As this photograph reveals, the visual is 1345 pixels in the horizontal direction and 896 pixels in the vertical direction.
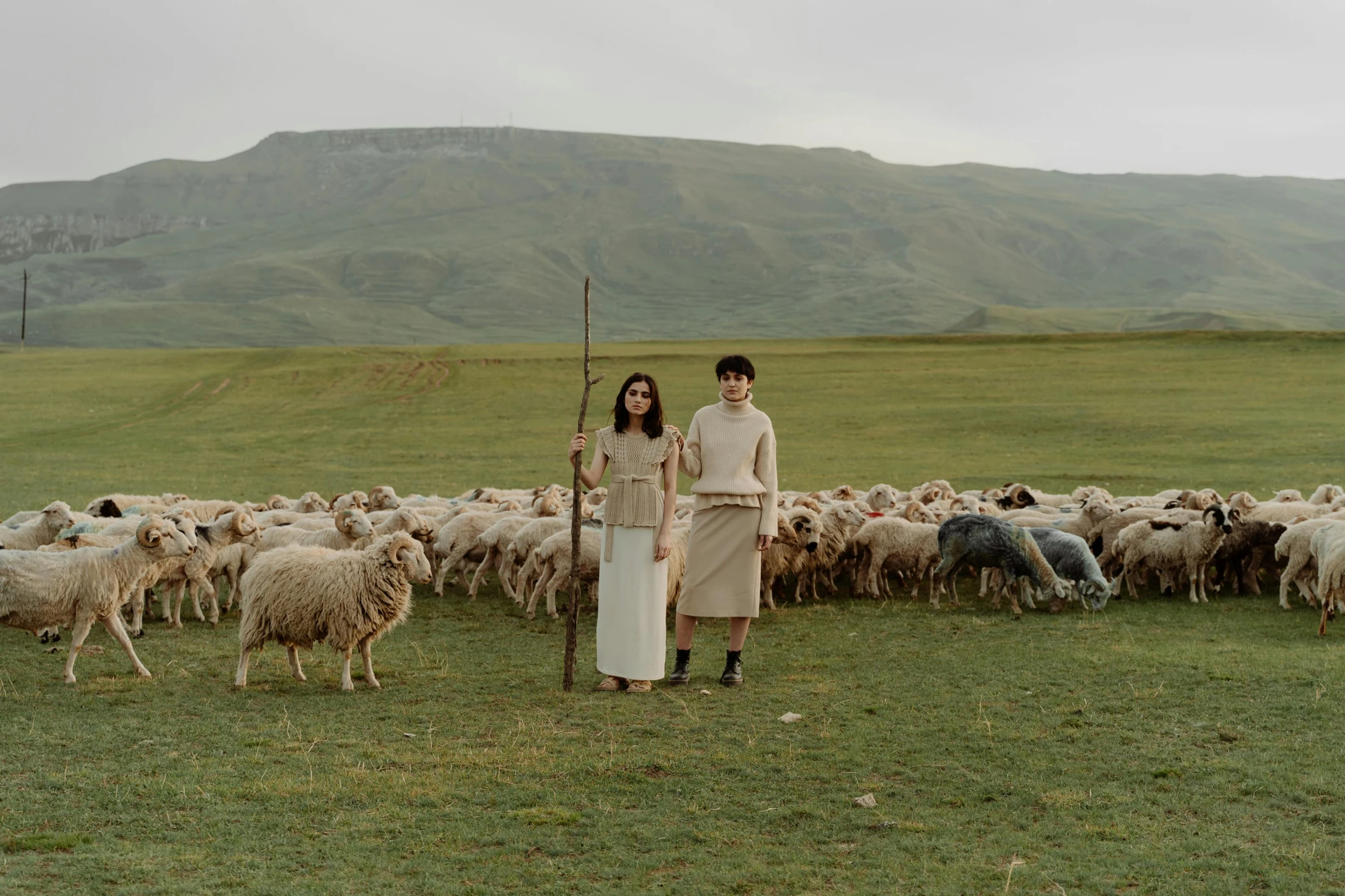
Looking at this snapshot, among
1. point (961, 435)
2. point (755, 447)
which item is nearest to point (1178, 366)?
point (961, 435)

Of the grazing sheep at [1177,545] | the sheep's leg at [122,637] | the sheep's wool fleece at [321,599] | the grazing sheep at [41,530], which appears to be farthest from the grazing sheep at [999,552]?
the grazing sheep at [41,530]

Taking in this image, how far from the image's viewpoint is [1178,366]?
183ft

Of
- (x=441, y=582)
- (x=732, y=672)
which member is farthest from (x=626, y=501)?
(x=441, y=582)

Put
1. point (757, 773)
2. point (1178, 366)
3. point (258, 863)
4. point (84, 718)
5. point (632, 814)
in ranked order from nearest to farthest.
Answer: point (258, 863)
point (632, 814)
point (757, 773)
point (84, 718)
point (1178, 366)

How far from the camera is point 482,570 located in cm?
1507

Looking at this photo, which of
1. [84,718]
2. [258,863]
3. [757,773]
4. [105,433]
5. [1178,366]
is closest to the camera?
[258,863]

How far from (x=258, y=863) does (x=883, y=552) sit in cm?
1020

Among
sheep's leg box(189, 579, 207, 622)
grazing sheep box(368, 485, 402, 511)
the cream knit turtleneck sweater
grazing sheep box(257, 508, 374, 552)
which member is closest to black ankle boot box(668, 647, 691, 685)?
the cream knit turtleneck sweater

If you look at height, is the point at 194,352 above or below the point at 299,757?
above

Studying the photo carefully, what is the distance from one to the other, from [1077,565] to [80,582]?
10.8 metres

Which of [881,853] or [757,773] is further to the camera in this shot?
[757,773]

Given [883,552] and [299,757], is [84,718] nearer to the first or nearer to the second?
[299,757]

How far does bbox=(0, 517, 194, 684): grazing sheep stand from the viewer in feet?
32.7

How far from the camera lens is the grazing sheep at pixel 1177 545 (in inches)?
560
